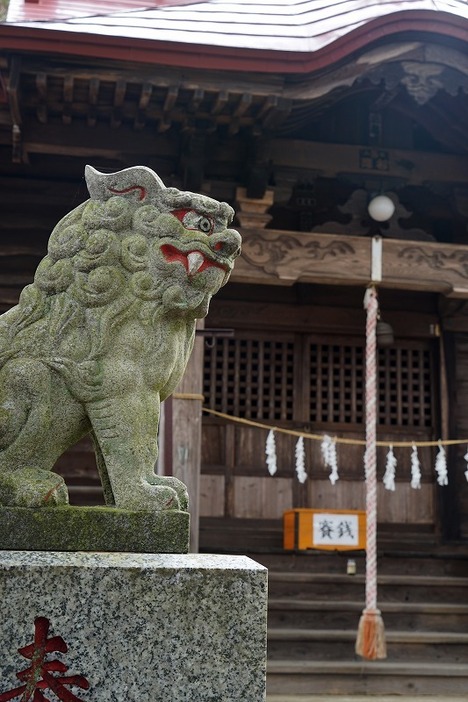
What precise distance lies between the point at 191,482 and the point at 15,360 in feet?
14.3

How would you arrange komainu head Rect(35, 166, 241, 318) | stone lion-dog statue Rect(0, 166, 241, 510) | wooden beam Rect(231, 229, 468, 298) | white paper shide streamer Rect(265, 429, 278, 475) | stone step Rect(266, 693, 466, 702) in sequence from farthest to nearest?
white paper shide streamer Rect(265, 429, 278, 475) < wooden beam Rect(231, 229, 468, 298) < stone step Rect(266, 693, 466, 702) < komainu head Rect(35, 166, 241, 318) < stone lion-dog statue Rect(0, 166, 241, 510)

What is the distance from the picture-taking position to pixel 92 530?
287 cm

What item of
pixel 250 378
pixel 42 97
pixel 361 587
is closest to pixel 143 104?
pixel 42 97

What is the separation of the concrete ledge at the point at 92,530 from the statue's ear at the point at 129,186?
110 cm

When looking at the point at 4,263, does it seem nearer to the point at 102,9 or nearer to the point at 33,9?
the point at 33,9

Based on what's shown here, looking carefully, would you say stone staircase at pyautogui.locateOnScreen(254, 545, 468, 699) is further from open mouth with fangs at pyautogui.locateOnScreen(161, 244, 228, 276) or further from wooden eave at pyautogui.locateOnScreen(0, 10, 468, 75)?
open mouth with fangs at pyautogui.locateOnScreen(161, 244, 228, 276)

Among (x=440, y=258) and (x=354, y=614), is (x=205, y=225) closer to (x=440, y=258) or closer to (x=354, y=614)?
(x=440, y=258)

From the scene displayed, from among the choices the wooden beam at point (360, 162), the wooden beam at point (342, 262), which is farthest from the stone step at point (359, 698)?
the wooden beam at point (360, 162)

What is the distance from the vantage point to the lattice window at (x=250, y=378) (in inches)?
→ 375

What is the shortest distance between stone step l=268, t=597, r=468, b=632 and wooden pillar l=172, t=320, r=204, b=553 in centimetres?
146

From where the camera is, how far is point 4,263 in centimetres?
843

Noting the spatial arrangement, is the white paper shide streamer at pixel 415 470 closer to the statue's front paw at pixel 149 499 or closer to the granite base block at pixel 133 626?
the statue's front paw at pixel 149 499

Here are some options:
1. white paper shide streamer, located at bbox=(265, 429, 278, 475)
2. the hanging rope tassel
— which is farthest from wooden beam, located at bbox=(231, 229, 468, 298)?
white paper shide streamer, located at bbox=(265, 429, 278, 475)

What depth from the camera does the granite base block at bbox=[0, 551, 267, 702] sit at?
8.61ft
